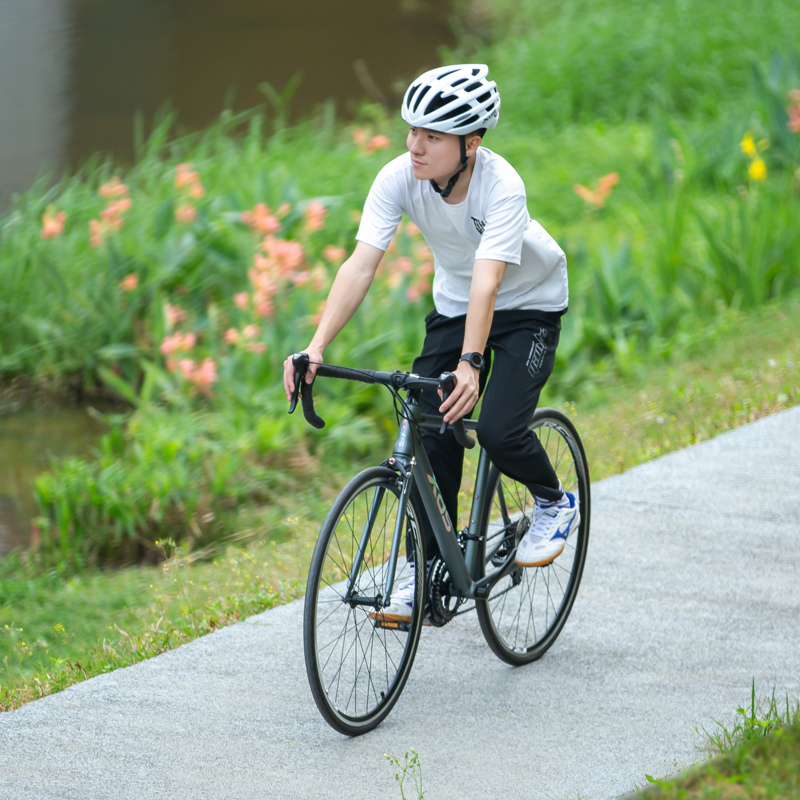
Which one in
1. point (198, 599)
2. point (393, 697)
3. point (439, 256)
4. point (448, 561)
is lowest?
point (198, 599)

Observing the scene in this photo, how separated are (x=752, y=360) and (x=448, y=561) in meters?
3.94

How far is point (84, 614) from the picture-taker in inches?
182

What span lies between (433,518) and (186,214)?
4380mm

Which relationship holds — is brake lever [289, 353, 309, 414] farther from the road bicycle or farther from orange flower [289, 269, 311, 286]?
orange flower [289, 269, 311, 286]

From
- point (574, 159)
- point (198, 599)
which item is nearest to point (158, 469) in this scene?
point (198, 599)

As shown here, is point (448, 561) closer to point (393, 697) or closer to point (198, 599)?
point (393, 697)

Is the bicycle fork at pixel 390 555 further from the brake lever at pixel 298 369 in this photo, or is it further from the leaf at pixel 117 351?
the leaf at pixel 117 351

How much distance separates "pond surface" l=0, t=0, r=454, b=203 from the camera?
11914 millimetres

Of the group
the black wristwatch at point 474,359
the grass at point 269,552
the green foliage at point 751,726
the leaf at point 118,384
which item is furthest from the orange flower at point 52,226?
the green foliage at point 751,726

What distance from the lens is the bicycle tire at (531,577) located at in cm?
366

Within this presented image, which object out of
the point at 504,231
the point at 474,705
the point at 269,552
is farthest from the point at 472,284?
the point at 269,552

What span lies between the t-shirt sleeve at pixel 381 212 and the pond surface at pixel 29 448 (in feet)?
10.4

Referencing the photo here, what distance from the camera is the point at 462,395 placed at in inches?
118

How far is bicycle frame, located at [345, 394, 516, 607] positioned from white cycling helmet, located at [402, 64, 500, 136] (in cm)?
75
